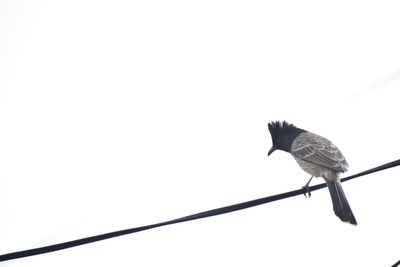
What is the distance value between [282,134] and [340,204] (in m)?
2.81

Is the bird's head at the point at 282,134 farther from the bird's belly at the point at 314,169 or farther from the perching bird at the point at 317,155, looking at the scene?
the bird's belly at the point at 314,169

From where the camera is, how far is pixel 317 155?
684 cm

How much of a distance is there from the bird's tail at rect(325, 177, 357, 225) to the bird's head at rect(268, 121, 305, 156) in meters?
2.05

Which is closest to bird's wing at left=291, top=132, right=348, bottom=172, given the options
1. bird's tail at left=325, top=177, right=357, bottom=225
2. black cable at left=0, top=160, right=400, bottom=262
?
bird's tail at left=325, top=177, right=357, bottom=225

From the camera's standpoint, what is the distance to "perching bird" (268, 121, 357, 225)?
5.70 metres

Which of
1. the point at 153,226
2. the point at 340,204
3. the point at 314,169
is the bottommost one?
the point at 153,226

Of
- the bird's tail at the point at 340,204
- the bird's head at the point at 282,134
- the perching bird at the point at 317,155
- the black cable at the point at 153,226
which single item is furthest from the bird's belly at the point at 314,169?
the black cable at the point at 153,226

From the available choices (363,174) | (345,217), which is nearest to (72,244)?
(363,174)

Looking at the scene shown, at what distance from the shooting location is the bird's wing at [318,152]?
21.4 feet

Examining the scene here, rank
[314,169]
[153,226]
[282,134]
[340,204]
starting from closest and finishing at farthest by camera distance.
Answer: [153,226]
[340,204]
[314,169]
[282,134]

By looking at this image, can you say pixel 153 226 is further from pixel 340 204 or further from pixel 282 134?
pixel 282 134

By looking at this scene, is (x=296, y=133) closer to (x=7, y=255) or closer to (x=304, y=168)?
(x=304, y=168)

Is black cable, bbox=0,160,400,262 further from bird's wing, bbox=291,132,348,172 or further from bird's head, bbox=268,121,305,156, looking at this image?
bird's head, bbox=268,121,305,156

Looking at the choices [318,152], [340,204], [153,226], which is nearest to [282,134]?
[318,152]
